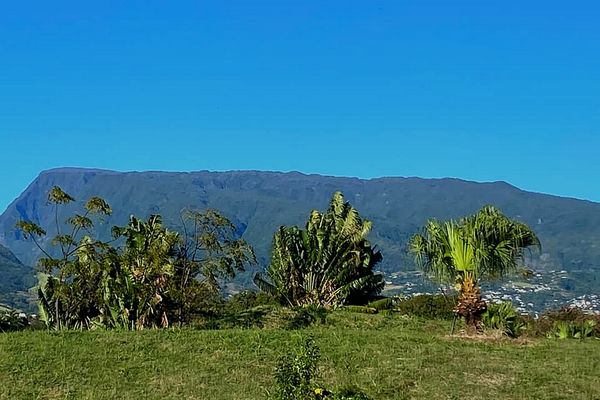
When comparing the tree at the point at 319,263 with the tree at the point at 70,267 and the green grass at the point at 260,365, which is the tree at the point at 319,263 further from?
the green grass at the point at 260,365

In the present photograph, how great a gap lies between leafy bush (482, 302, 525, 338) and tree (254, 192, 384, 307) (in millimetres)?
8513

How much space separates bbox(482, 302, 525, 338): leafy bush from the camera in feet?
68.2

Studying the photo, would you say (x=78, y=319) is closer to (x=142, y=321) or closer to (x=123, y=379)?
(x=142, y=321)

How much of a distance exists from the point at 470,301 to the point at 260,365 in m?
6.67

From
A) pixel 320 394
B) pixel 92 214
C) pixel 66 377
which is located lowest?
pixel 66 377

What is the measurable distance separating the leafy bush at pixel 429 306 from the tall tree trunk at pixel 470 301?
52.0 feet

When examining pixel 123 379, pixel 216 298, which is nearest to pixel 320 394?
pixel 123 379

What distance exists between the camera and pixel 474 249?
1964 cm

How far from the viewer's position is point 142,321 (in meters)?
23.1

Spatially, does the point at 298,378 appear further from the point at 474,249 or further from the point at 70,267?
the point at 70,267

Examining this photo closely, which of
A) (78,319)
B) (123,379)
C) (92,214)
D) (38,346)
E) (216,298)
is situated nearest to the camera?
(123,379)

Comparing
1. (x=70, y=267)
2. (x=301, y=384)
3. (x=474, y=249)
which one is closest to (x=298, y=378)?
(x=301, y=384)

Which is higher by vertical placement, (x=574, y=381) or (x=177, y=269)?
(x=177, y=269)

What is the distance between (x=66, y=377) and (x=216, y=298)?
14.5 m
